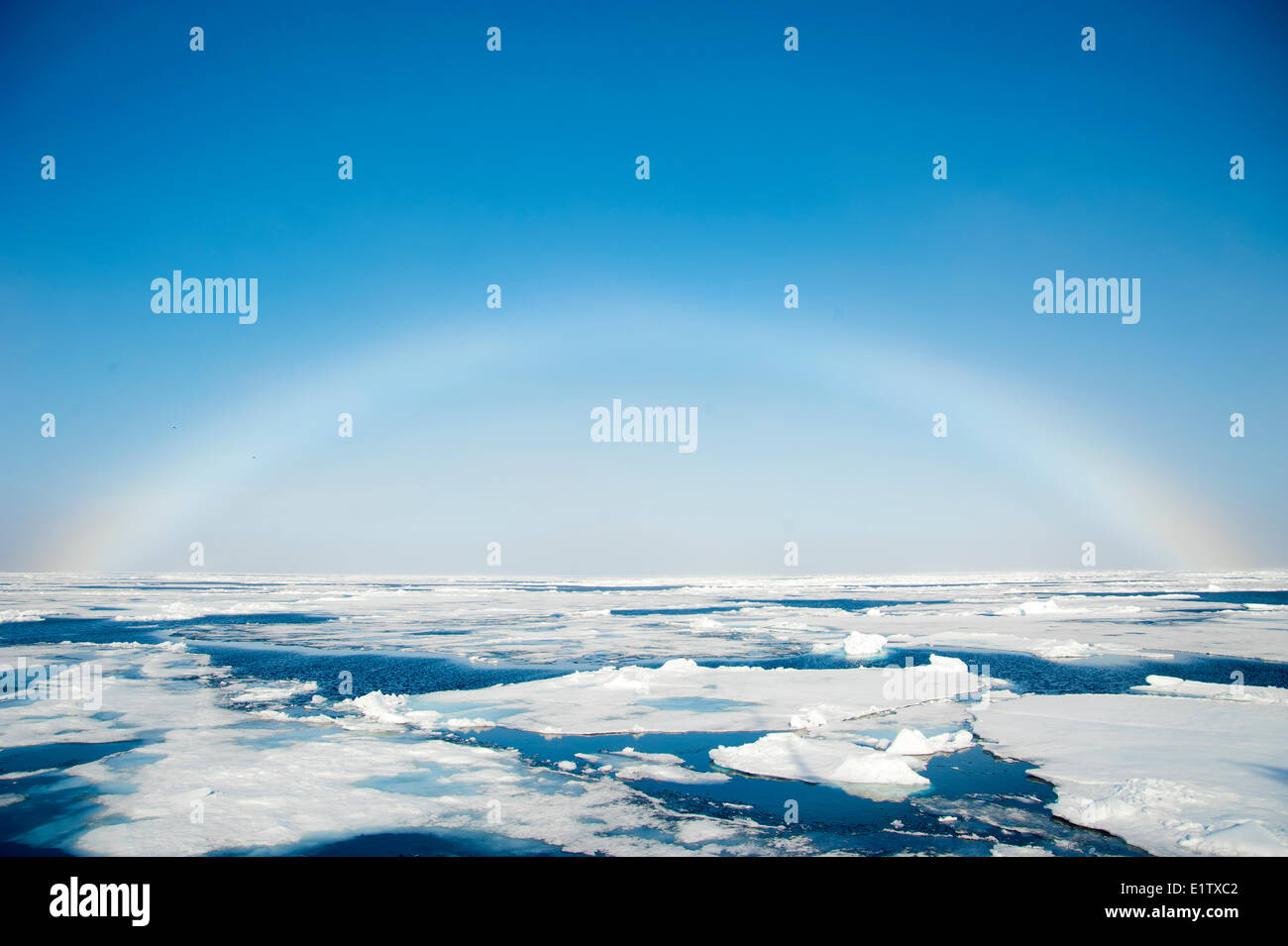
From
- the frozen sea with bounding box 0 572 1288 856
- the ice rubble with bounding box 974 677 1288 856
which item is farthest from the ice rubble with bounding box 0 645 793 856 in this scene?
the ice rubble with bounding box 974 677 1288 856

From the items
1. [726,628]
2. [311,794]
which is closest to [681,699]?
[311,794]

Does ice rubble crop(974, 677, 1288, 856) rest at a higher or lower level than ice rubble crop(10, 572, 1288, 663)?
higher

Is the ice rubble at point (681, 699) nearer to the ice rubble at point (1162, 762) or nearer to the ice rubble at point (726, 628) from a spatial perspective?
the ice rubble at point (1162, 762)

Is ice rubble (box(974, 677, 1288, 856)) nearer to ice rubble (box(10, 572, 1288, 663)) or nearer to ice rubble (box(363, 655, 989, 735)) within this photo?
ice rubble (box(363, 655, 989, 735))

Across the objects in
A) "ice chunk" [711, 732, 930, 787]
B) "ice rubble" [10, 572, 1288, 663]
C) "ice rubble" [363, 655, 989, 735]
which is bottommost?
"ice rubble" [10, 572, 1288, 663]

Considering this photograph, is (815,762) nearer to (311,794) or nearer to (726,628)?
(311,794)

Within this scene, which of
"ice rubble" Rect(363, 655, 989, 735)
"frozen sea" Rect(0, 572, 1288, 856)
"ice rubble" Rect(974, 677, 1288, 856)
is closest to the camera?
"ice rubble" Rect(974, 677, 1288, 856)

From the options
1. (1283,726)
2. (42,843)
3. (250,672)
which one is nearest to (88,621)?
(250,672)

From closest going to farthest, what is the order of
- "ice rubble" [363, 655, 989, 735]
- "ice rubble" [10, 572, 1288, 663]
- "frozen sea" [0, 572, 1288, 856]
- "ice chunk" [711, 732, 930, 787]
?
"frozen sea" [0, 572, 1288, 856] < "ice chunk" [711, 732, 930, 787] < "ice rubble" [363, 655, 989, 735] < "ice rubble" [10, 572, 1288, 663]
